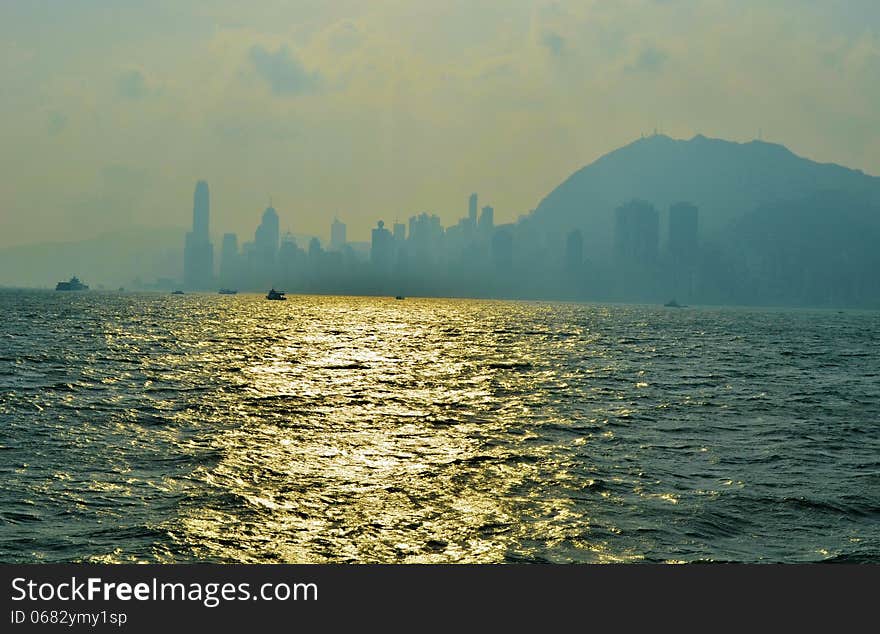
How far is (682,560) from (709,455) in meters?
15.6

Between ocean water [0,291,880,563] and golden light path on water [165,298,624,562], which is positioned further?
ocean water [0,291,880,563]

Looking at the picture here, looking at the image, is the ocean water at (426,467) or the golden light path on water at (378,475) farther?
the ocean water at (426,467)

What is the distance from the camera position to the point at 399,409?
47469 millimetres

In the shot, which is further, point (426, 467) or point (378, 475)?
point (426, 467)

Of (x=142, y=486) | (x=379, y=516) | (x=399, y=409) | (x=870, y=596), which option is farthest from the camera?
(x=399, y=409)

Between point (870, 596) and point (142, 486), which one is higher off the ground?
point (870, 596)

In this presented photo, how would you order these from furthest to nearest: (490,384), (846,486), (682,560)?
1. (490,384)
2. (846,486)
3. (682,560)

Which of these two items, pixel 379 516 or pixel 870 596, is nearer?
pixel 870 596

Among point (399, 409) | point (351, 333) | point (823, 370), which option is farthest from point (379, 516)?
point (351, 333)

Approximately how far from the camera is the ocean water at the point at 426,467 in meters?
21.4

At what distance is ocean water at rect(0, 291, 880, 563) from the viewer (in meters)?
21.4

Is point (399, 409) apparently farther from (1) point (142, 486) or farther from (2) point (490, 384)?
(1) point (142, 486)

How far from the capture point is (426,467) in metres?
30.4

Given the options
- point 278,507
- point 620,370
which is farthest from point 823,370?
point 278,507
